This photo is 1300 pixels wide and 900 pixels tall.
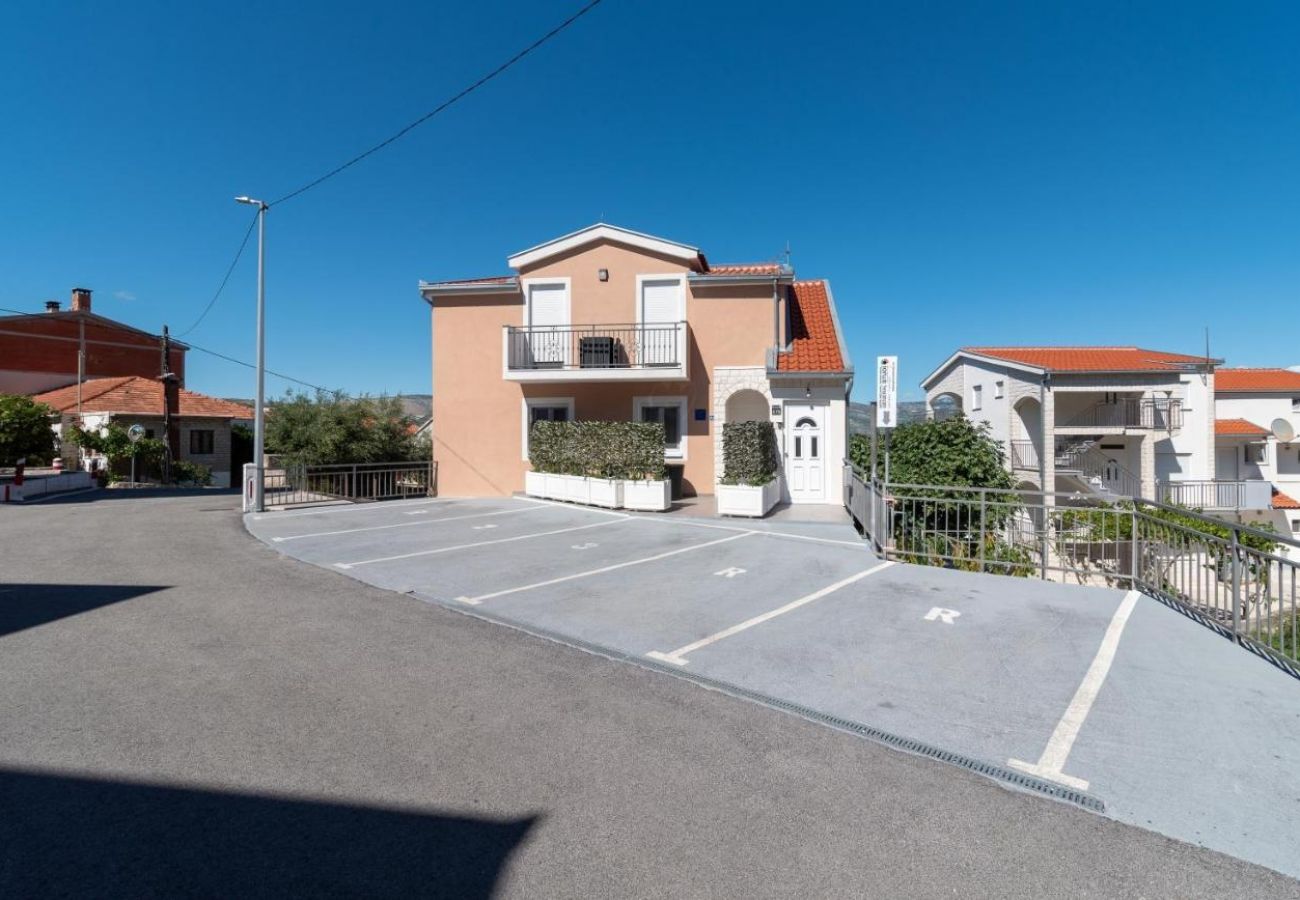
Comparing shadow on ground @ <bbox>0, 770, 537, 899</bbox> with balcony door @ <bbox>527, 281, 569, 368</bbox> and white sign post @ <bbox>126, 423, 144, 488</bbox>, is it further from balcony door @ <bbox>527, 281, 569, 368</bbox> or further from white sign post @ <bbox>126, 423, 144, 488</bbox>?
white sign post @ <bbox>126, 423, 144, 488</bbox>

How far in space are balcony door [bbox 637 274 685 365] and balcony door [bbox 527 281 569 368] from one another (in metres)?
1.98

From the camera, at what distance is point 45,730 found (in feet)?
10.6

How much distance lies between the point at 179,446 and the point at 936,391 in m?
38.0

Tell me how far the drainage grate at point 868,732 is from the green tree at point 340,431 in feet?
45.1

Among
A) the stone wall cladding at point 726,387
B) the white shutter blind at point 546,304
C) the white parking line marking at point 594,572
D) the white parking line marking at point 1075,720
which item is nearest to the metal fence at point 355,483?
the white shutter blind at point 546,304

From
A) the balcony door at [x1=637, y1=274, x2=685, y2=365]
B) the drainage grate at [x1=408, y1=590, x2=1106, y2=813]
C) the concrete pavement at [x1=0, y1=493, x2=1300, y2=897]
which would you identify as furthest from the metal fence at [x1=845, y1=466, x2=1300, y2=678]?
the balcony door at [x1=637, y1=274, x2=685, y2=365]

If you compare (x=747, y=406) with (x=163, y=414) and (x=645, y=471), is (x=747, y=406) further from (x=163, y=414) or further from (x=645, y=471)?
(x=163, y=414)

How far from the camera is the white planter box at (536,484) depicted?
48.0 ft

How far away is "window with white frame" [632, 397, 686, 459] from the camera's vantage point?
49.0ft

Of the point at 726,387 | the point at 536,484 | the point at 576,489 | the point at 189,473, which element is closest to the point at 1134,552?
the point at 726,387

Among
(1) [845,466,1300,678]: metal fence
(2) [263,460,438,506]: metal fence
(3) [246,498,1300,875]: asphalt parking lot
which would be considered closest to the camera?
(3) [246,498,1300,875]: asphalt parking lot

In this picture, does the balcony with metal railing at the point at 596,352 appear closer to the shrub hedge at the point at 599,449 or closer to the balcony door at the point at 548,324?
the balcony door at the point at 548,324

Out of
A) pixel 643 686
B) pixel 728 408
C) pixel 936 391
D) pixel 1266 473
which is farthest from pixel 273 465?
pixel 1266 473

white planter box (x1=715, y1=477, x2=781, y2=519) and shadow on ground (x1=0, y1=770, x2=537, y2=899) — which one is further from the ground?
white planter box (x1=715, y1=477, x2=781, y2=519)
